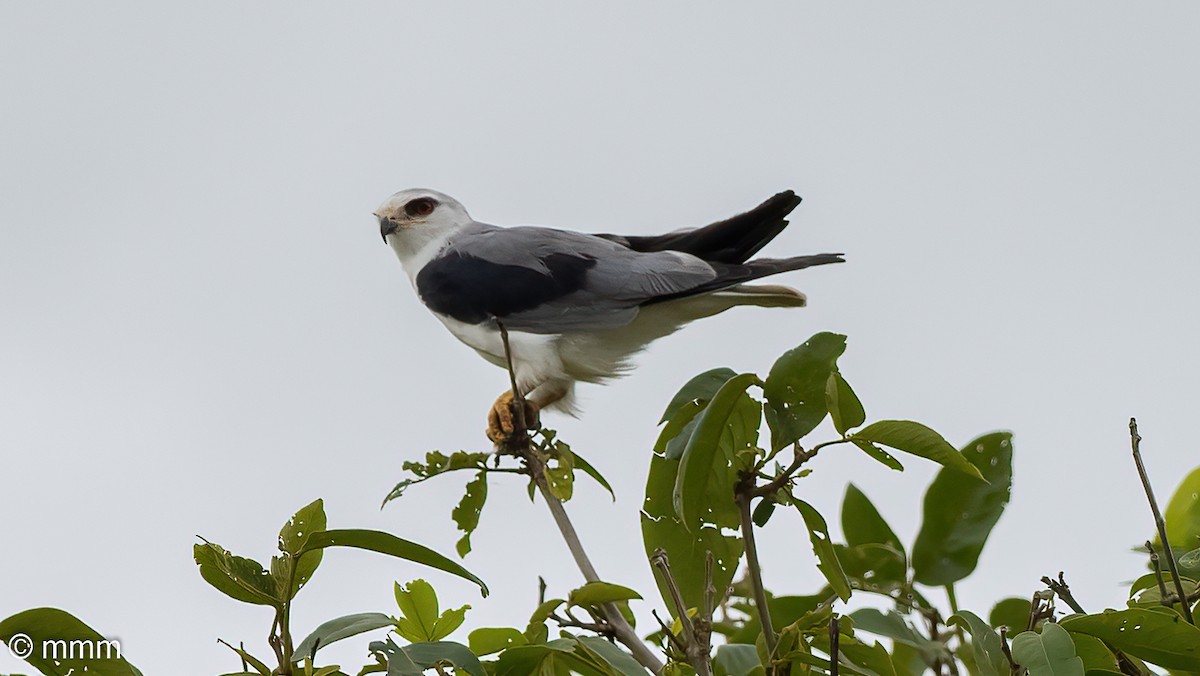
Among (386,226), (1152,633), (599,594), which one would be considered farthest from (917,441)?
(386,226)

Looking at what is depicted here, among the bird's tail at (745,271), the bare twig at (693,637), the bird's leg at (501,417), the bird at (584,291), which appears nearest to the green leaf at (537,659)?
the bare twig at (693,637)

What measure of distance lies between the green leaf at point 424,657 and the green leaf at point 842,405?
60 cm

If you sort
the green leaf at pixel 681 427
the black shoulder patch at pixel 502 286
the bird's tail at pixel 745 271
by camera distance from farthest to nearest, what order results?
the black shoulder patch at pixel 502 286
the bird's tail at pixel 745 271
the green leaf at pixel 681 427

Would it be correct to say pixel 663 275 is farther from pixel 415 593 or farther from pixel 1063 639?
pixel 1063 639

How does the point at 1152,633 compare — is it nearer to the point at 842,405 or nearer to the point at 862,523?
the point at 842,405

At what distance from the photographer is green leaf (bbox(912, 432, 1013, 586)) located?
85.5 inches

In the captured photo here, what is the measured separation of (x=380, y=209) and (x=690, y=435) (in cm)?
303

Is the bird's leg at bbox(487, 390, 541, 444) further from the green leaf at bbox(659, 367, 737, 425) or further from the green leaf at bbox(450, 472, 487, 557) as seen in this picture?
the green leaf at bbox(659, 367, 737, 425)

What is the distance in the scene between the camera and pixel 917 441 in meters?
1.65

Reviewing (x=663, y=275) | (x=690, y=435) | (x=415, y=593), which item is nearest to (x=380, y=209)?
(x=663, y=275)

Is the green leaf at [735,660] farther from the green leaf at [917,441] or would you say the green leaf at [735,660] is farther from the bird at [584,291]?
Answer: the bird at [584,291]

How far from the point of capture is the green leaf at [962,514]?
7.13ft

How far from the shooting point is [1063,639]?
4.84 feet

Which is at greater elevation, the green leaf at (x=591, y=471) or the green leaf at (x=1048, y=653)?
the green leaf at (x=591, y=471)
